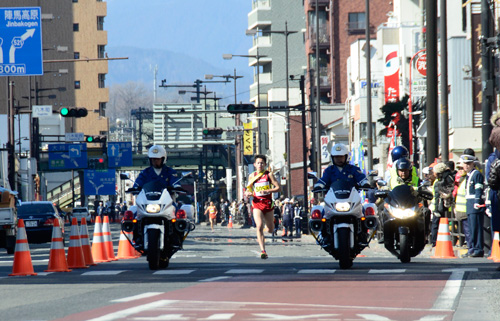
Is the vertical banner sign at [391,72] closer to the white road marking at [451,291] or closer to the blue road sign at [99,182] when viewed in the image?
the white road marking at [451,291]

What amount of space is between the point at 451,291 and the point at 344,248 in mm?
4079

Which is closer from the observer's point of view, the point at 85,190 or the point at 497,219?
the point at 497,219

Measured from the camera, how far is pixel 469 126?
44.5 meters

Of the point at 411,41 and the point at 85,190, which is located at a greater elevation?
the point at 411,41

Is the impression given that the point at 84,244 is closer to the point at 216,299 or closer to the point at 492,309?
the point at 216,299

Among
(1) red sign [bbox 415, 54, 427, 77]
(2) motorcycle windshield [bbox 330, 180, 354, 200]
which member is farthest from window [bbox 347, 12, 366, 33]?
(2) motorcycle windshield [bbox 330, 180, 354, 200]

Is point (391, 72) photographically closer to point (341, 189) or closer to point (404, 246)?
point (404, 246)

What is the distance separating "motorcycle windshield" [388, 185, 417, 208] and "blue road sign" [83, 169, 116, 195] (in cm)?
7793

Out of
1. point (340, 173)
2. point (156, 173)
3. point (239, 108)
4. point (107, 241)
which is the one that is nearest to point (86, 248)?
point (156, 173)

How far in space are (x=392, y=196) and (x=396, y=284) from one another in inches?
197

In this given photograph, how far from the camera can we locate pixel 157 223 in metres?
16.1

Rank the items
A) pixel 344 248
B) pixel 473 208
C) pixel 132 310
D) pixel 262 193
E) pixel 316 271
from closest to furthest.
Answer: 1. pixel 132 310
2. pixel 316 271
3. pixel 344 248
4. pixel 262 193
5. pixel 473 208

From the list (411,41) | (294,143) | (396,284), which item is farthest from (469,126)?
(294,143)

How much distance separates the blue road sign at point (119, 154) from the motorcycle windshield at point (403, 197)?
226 ft
